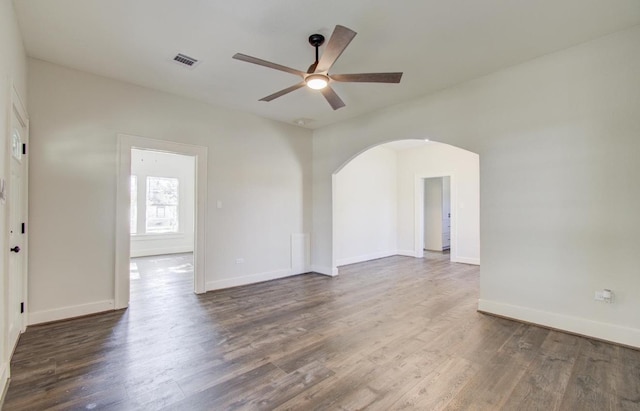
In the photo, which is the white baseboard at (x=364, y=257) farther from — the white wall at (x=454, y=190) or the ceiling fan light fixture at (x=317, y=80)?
the ceiling fan light fixture at (x=317, y=80)

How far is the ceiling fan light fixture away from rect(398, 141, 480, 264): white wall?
16.4 feet


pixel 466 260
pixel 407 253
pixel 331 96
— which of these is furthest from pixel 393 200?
pixel 331 96

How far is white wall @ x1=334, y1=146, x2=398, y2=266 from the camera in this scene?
6844 mm

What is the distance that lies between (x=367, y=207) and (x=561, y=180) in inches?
180

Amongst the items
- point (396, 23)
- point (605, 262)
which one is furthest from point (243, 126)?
point (605, 262)

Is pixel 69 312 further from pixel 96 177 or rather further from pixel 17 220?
pixel 96 177

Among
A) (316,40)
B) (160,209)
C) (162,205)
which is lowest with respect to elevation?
(160,209)

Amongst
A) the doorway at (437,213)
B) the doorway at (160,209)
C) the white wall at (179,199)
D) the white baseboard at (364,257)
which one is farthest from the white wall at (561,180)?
the white wall at (179,199)

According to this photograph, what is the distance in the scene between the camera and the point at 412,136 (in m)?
4.40

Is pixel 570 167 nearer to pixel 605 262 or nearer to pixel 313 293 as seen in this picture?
pixel 605 262

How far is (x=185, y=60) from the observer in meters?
3.30

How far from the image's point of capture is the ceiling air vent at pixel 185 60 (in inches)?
127

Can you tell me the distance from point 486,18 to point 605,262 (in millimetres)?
2595

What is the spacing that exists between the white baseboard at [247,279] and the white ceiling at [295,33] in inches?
118
